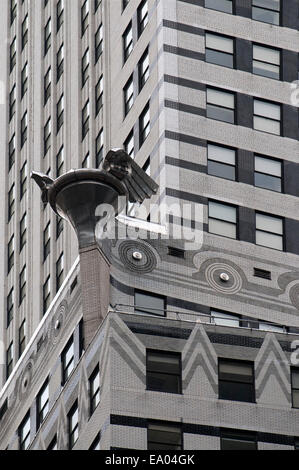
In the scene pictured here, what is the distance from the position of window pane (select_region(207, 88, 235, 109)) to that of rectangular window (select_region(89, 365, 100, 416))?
1453cm

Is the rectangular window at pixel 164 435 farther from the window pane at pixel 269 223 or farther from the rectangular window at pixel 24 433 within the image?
the window pane at pixel 269 223

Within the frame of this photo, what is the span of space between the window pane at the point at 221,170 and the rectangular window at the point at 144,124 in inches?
123

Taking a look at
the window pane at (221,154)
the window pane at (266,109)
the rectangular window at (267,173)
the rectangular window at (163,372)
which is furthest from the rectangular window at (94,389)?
the window pane at (266,109)

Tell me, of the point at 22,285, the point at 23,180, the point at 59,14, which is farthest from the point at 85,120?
the point at 59,14

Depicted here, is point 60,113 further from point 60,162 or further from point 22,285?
point 22,285

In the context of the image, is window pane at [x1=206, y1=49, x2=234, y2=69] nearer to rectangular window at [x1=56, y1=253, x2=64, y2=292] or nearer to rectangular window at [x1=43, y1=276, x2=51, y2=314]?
rectangular window at [x1=56, y1=253, x2=64, y2=292]

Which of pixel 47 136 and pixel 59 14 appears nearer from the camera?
pixel 47 136

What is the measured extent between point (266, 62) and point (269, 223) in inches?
308

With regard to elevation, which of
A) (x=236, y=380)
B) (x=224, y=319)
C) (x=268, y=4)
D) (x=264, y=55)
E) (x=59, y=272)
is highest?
(x=268, y=4)

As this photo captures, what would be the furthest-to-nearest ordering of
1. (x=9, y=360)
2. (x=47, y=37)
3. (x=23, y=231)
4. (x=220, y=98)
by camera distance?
1. (x=47, y=37)
2. (x=23, y=231)
3. (x=9, y=360)
4. (x=220, y=98)

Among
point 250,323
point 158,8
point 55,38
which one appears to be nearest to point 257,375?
point 250,323

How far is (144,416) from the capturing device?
76375mm

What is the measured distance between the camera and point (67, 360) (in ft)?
277

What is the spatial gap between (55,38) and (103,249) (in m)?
27.7
